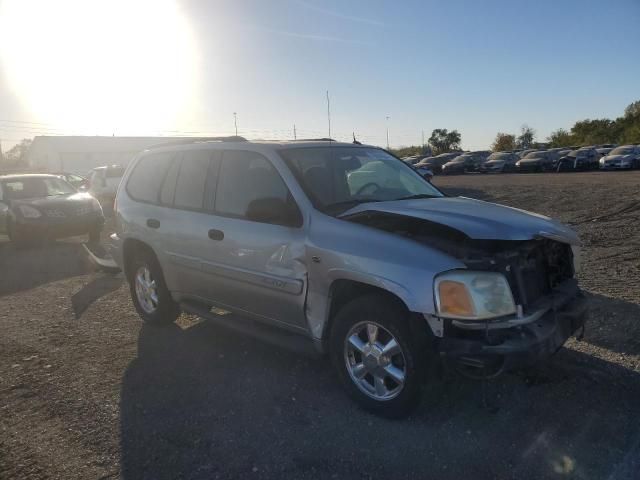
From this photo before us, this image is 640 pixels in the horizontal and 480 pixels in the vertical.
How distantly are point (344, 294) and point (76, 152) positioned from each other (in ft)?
213

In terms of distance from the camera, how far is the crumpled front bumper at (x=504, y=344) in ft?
10.2

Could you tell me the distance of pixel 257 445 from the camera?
3.33m

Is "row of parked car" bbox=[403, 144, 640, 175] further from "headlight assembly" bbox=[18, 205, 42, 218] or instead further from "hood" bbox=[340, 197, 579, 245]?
"hood" bbox=[340, 197, 579, 245]

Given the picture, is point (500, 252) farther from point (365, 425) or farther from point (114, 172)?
point (114, 172)

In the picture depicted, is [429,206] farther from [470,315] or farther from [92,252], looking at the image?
[92,252]

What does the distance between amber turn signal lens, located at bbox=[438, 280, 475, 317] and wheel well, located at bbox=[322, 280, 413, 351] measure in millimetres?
346

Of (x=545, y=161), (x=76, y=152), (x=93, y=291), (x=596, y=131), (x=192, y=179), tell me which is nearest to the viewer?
(x=192, y=179)

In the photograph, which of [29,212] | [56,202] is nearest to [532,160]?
[56,202]

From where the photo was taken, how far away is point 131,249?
19.1 feet

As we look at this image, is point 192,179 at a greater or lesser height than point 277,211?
greater

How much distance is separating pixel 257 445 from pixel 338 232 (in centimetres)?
149

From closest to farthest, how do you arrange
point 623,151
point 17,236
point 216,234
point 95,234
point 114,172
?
point 216,234
point 17,236
point 95,234
point 114,172
point 623,151

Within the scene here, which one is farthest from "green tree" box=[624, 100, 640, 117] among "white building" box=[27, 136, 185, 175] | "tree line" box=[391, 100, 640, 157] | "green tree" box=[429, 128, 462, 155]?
"white building" box=[27, 136, 185, 175]

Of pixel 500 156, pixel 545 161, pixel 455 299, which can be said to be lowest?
pixel 545 161
